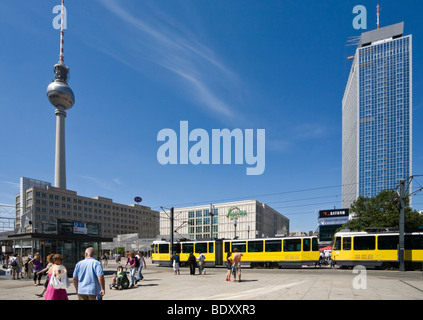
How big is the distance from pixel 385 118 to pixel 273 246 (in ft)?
490

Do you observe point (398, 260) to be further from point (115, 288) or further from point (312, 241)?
point (115, 288)

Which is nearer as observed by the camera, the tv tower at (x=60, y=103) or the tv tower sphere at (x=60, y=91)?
the tv tower at (x=60, y=103)

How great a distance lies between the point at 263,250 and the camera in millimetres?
28062

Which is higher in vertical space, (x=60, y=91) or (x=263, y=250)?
(x=60, y=91)

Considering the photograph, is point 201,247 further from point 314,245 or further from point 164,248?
point 314,245

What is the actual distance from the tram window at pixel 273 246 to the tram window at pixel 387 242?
7.83 meters

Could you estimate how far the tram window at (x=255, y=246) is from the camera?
28.3 meters

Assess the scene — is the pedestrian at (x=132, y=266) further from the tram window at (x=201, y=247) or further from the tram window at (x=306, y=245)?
the tram window at (x=201, y=247)

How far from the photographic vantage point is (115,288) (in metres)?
14.0

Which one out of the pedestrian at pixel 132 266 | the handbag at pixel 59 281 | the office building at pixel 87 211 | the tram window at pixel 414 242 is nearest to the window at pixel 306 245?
the tram window at pixel 414 242

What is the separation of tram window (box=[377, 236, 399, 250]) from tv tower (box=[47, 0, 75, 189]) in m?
119

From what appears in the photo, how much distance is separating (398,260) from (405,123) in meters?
148

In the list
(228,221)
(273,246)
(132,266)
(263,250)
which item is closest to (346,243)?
(273,246)
